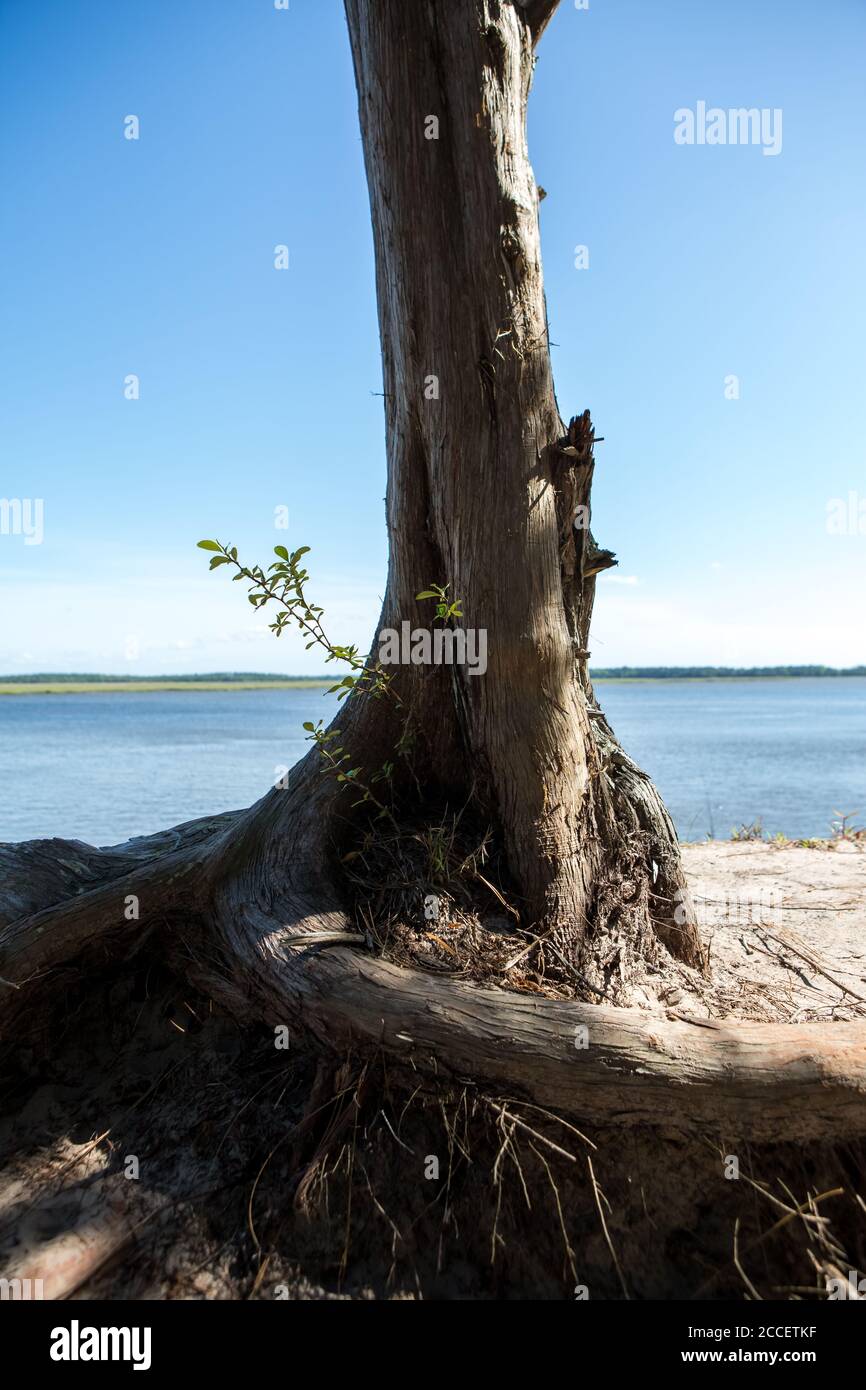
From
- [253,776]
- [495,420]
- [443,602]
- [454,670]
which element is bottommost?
[253,776]

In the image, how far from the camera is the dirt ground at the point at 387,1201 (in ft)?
9.04

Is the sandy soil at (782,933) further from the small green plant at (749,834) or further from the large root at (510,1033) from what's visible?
the small green plant at (749,834)

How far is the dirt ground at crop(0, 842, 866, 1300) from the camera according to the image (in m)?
2.76

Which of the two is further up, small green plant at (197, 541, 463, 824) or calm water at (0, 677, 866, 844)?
small green plant at (197, 541, 463, 824)

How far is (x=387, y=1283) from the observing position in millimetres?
2719

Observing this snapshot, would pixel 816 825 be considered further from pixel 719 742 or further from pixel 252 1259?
pixel 719 742

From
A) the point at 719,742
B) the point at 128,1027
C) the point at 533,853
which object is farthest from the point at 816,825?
the point at 719,742

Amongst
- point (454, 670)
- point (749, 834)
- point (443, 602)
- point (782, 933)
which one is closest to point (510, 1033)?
point (454, 670)

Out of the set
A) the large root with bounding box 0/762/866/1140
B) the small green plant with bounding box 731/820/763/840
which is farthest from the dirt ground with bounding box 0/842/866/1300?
the small green plant with bounding box 731/820/763/840

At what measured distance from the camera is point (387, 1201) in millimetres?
2877

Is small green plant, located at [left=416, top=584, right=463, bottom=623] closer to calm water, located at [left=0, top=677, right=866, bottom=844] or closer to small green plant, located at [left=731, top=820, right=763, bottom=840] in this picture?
calm water, located at [left=0, top=677, right=866, bottom=844]

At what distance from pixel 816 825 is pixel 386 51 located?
12.4 m

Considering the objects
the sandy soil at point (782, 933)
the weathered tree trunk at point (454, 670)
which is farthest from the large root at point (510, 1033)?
the sandy soil at point (782, 933)

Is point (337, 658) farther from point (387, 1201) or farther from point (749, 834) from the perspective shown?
point (749, 834)
